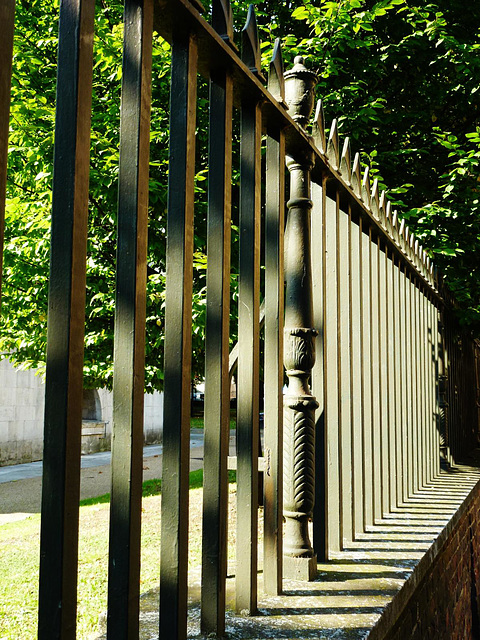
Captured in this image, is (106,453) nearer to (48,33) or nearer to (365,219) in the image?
(48,33)

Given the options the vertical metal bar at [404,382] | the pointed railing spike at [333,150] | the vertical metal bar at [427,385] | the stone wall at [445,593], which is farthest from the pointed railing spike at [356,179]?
the vertical metal bar at [427,385]

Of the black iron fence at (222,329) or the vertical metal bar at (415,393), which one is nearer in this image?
the black iron fence at (222,329)

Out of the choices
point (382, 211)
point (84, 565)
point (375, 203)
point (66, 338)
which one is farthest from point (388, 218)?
point (84, 565)

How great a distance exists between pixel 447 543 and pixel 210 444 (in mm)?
1858

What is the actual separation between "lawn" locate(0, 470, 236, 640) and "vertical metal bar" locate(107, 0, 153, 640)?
1.85 metres

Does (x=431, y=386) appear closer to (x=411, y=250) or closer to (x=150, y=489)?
(x=411, y=250)

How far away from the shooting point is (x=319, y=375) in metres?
2.28

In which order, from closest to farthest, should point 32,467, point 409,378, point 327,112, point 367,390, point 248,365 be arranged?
point 248,365
point 367,390
point 409,378
point 327,112
point 32,467

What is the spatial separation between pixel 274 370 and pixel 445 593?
1789 millimetres

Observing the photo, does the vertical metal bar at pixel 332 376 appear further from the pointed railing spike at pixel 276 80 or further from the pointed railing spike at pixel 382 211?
the pointed railing spike at pixel 382 211

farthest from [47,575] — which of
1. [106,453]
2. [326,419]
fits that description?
[106,453]

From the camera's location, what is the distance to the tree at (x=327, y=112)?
571cm

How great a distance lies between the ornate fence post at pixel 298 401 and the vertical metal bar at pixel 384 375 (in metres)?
1.07

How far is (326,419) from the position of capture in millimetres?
2297
